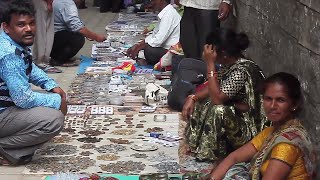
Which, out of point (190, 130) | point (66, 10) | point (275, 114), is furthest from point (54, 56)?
point (275, 114)

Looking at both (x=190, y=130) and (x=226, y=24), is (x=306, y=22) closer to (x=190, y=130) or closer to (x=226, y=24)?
(x=190, y=130)

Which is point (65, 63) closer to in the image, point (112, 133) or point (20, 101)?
point (112, 133)

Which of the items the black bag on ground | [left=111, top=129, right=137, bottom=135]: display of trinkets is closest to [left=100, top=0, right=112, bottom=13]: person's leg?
the black bag on ground

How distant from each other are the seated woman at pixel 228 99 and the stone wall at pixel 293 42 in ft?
1.16

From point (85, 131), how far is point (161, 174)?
1.62 meters

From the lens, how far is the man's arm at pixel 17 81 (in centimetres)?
509

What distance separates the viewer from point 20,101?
5.19 meters

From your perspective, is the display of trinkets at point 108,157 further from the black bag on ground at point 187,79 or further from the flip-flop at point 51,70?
the flip-flop at point 51,70

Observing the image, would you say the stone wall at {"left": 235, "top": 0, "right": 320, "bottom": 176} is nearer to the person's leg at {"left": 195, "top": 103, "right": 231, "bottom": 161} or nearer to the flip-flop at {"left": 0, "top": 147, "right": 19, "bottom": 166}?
the person's leg at {"left": 195, "top": 103, "right": 231, "bottom": 161}

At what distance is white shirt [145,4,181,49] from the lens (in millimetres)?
8625

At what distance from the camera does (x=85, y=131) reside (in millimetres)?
6355

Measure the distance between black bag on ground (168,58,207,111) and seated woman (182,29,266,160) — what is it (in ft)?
4.28

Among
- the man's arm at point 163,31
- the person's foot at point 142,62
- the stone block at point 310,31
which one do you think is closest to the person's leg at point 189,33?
the man's arm at point 163,31

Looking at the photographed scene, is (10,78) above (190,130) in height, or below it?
above
